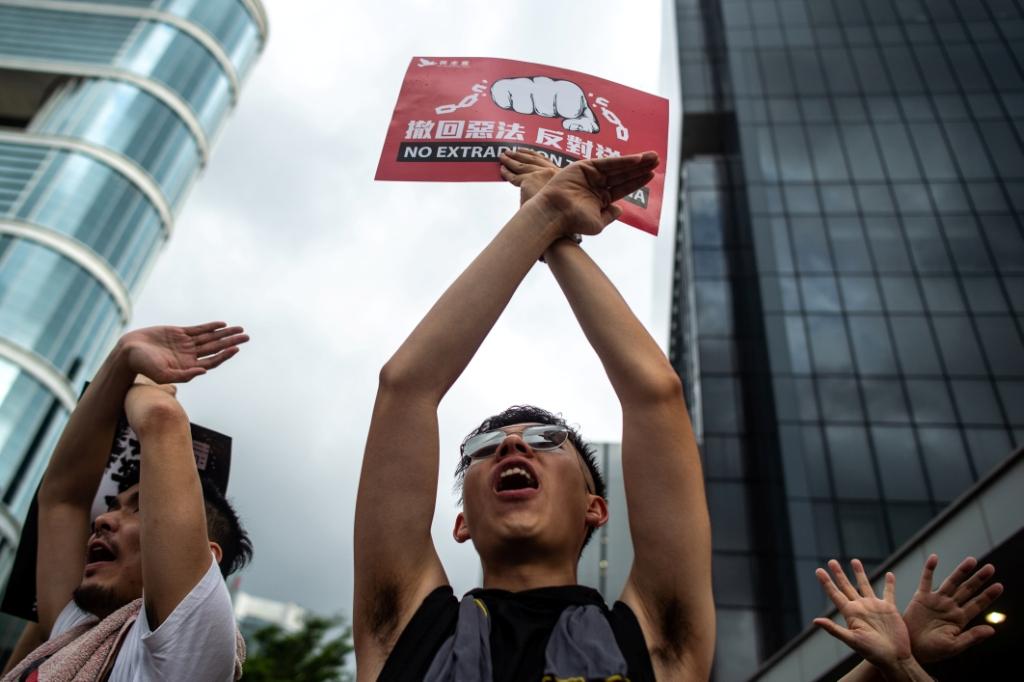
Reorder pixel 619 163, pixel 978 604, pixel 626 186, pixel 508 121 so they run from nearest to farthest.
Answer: pixel 978 604 < pixel 619 163 < pixel 626 186 < pixel 508 121

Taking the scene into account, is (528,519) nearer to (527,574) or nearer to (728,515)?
(527,574)

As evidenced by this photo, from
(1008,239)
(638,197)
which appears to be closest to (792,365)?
(1008,239)

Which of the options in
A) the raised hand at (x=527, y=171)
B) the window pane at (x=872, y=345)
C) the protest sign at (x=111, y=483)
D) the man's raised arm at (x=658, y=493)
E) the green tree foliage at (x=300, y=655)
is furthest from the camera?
the window pane at (x=872, y=345)

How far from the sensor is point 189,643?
1992 millimetres

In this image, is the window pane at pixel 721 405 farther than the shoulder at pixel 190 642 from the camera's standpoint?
Yes

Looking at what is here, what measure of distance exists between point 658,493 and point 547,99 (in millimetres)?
1997

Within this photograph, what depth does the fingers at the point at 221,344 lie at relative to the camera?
2.67m

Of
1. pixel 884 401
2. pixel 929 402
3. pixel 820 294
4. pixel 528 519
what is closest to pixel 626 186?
pixel 528 519

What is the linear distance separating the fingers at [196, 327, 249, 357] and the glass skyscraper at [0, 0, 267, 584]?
98.4 ft

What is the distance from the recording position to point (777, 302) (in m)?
23.4

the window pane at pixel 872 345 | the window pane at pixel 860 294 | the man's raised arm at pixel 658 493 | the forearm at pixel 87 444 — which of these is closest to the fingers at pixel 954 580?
the man's raised arm at pixel 658 493

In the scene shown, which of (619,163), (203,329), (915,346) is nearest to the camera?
(619,163)

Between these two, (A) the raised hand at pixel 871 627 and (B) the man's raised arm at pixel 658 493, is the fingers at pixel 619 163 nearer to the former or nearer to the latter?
(B) the man's raised arm at pixel 658 493

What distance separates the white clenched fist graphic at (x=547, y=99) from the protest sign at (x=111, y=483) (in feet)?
6.43
